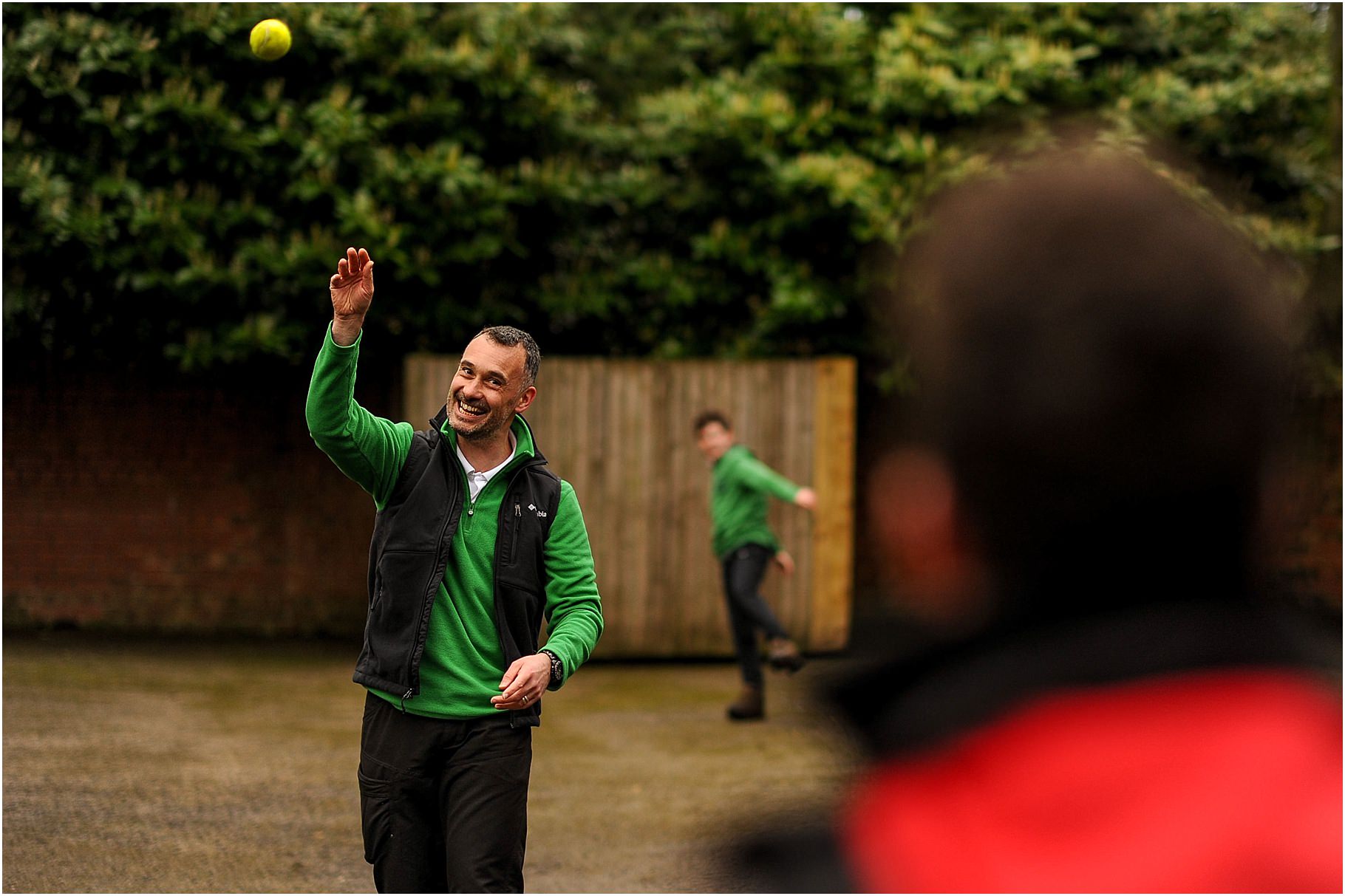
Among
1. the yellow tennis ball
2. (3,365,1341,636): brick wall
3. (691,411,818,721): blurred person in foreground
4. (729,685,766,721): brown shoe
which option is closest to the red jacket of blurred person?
the yellow tennis ball

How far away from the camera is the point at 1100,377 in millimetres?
831

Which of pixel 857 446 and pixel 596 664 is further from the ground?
pixel 857 446

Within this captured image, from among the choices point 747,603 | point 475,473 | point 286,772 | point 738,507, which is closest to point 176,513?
point 286,772

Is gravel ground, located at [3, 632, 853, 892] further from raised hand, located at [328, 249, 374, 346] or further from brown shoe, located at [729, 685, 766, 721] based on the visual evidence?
raised hand, located at [328, 249, 374, 346]

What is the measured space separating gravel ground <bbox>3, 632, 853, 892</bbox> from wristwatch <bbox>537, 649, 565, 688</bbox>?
104cm

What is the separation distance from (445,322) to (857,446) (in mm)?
3312

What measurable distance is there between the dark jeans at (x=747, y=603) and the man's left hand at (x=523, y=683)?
170 inches

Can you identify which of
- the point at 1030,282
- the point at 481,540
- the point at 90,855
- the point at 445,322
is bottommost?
the point at 90,855

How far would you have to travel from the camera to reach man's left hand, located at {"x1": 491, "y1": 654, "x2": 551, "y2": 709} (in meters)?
2.80

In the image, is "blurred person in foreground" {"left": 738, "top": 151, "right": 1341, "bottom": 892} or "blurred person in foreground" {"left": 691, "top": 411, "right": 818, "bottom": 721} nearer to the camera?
"blurred person in foreground" {"left": 738, "top": 151, "right": 1341, "bottom": 892}

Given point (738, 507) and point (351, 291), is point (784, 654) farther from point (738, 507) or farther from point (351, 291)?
point (351, 291)

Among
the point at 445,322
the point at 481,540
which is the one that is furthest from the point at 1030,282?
the point at 445,322

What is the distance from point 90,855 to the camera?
4.81m

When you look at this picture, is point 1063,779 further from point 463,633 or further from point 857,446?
point 857,446
